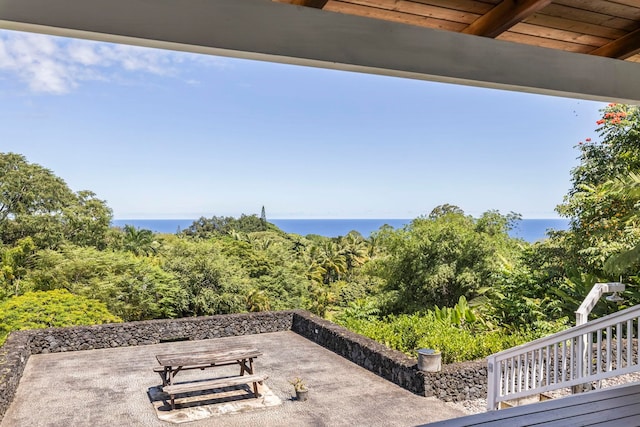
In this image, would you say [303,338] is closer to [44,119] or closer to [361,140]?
[44,119]

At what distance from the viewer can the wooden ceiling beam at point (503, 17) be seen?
1.88m

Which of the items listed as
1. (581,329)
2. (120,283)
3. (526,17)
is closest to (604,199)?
(581,329)

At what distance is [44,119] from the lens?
47.3 metres

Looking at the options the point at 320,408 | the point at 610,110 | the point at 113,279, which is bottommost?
the point at 320,408

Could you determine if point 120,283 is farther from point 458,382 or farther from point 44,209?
point 458,382

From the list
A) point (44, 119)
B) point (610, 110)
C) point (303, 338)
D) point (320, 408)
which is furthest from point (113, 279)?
point (44, 119)

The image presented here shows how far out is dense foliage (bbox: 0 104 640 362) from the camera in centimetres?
931

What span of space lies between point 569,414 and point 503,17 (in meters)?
1.75

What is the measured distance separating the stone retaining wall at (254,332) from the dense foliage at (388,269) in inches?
43.6

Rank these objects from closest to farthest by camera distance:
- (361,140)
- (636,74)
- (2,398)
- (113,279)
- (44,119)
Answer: (636,74)
(2,398)
(113,279)
(44,119)
(361,140)

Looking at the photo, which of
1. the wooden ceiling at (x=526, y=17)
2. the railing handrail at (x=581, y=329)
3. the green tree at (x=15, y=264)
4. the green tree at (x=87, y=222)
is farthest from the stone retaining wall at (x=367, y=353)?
the green tree at (x=87, y=222)

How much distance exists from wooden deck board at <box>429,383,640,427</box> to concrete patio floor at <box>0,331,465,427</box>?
3.73 metres

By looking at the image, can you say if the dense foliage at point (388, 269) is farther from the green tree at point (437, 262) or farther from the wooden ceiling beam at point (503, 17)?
the wooden ceiling beam at point (503, 17)

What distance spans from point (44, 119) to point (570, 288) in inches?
1953
